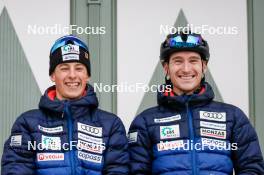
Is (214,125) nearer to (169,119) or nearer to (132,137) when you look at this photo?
(169,119)

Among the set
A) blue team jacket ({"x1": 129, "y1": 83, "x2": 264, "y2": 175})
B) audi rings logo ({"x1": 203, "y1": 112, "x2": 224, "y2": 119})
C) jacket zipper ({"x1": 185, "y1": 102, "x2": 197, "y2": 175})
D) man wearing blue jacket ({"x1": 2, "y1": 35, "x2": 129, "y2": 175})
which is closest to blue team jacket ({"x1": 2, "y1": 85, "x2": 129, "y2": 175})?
man wearing blue jacket ({"x1": 2, "y1": 35, "x2": 129, "y2": 175})

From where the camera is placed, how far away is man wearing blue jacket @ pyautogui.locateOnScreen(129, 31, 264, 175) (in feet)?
11.3

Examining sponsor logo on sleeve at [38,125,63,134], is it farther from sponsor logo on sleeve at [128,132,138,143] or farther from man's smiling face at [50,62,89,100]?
sponsor logo on sleeve at [128,132,138,143]

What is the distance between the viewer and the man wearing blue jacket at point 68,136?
341 centimetres

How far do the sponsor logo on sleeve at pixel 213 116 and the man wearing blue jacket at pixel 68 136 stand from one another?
0.44 metres

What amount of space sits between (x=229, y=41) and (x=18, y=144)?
75.2 inches

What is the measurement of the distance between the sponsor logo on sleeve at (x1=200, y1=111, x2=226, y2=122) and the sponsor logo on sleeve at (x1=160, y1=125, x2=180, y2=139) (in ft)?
0.51

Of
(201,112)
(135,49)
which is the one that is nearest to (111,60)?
(135,49)

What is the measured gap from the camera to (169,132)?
351cm

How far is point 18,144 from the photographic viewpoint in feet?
11.3

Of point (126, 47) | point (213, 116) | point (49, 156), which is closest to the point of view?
point (49, 156)

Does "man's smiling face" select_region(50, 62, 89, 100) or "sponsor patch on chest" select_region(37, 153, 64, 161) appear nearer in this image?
"sponsor patch on chest" select_region(37, 153, 64, 161)

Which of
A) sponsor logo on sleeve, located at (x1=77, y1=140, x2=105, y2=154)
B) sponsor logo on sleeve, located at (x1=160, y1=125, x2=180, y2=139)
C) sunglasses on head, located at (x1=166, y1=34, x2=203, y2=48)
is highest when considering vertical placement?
sunglasses on head, located at (x1=166, y1=34, x2=203, y2=48)

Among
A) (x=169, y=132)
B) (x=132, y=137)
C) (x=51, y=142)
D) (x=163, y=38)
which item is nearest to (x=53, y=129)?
(x=51, y=142)
